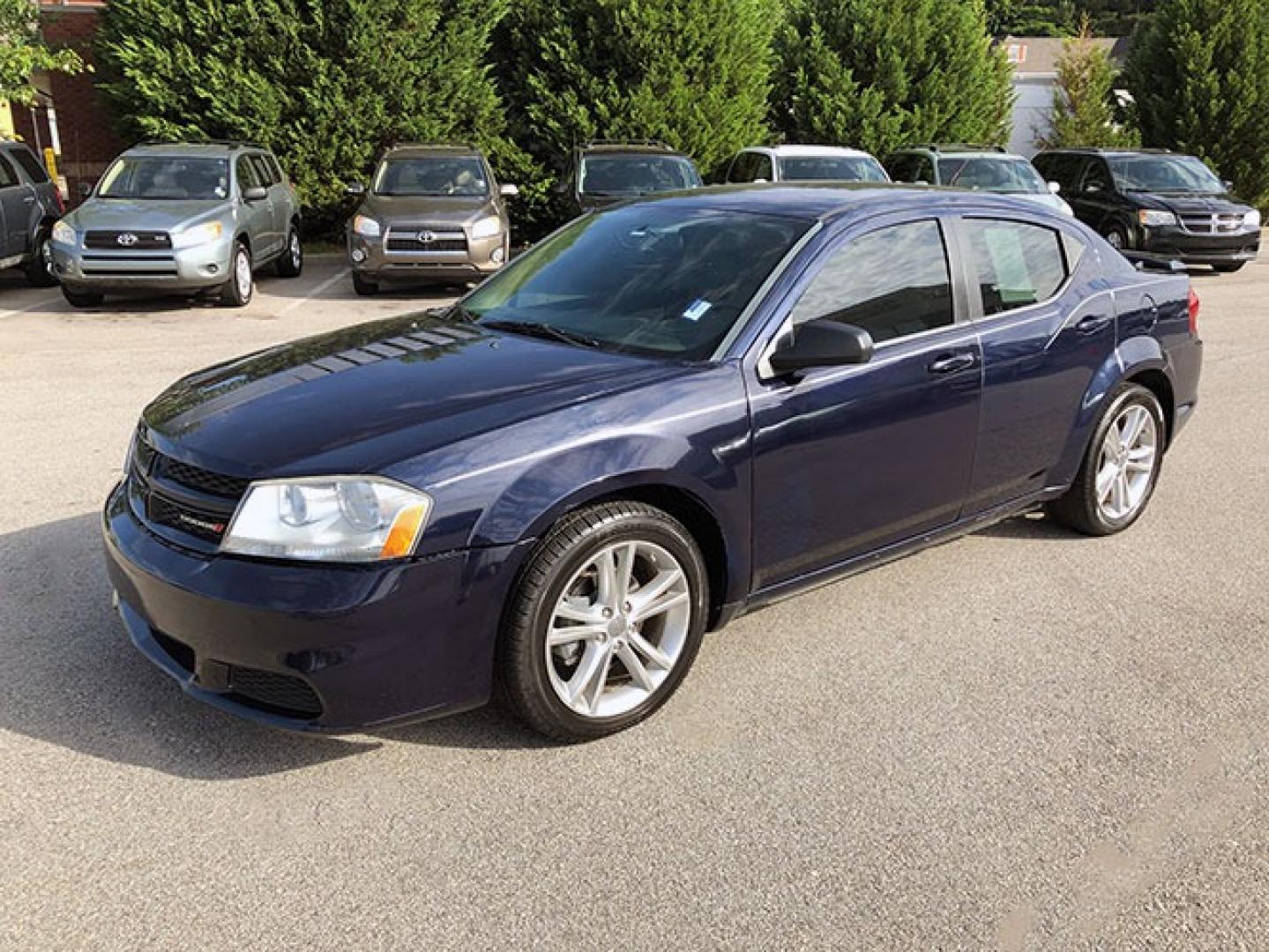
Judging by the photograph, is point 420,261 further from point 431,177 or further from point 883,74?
point 883,74

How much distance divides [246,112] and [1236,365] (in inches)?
541

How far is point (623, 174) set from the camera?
14.4 metres

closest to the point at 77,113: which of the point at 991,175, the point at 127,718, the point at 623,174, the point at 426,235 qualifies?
the point at 426,235

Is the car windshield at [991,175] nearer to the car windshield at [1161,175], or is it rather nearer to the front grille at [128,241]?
the car windshield at [1161,175]

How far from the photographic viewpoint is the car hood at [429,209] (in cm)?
1263

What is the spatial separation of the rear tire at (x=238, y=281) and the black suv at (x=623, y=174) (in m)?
4.11

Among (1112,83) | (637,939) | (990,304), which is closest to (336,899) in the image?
(637,939)

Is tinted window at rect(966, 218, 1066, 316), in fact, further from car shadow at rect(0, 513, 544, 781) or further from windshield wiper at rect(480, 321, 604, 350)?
car shadow at rect(0, 513, 544, 781)

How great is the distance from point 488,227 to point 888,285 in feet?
30.7

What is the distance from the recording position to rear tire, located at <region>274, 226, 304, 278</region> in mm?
14636

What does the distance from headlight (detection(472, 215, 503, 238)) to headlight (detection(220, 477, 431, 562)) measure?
1006 centimetres

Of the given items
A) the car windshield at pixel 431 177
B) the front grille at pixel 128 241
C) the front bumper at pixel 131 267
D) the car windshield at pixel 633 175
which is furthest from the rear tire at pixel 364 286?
the car windshield at pixel 633 175

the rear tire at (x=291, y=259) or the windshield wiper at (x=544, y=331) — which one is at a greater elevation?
the windshield wiper at (x=544, y=331)

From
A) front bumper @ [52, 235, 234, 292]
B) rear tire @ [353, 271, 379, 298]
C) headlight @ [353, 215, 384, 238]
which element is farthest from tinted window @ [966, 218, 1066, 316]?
rear tire @ [353, 271, 379, 298]
